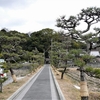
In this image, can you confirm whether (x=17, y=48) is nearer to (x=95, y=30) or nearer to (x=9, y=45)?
(x=9, y=45)

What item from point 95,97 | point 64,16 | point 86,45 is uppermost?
point 64,16

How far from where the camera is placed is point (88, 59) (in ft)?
33.2

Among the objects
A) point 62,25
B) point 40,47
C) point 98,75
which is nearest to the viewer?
point 98,75

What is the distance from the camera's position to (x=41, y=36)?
7706 cm

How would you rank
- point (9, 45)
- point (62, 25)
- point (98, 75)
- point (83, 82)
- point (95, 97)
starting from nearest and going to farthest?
point (98, 75) < point (83, 82) < point (62, 25) < point (95, 97) < point (9, 45)

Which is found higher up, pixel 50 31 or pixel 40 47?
pixel 50 31

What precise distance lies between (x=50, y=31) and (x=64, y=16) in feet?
224

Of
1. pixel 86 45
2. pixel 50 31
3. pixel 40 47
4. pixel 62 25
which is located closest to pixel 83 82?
pixel 86 45

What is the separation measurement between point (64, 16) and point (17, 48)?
761 cm

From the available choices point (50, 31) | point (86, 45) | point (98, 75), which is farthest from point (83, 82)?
point (50, 31)

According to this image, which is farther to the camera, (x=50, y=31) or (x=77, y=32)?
(x=50, y=31)

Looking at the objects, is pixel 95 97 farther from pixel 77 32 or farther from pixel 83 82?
pixel 77 32

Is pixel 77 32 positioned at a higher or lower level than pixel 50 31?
lower

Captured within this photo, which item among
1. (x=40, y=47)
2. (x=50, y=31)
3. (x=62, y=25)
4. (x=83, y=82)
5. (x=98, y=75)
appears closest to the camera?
(x=98, y=75)
